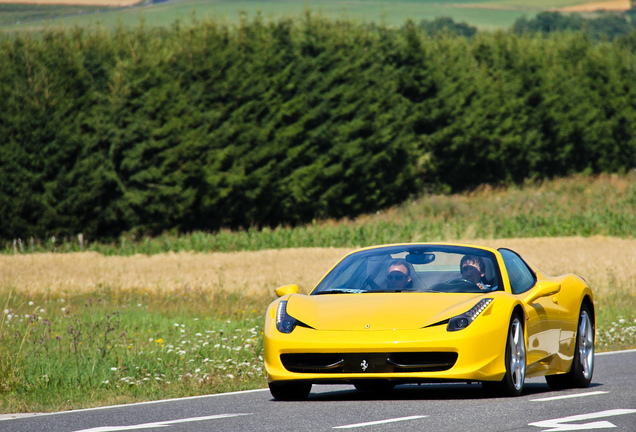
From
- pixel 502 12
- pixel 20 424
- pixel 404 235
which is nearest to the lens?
pixel 20 424

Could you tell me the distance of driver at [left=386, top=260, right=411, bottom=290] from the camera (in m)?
9.28

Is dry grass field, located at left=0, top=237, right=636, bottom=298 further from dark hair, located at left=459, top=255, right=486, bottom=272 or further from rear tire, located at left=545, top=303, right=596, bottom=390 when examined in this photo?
dark hair, located at left=459, top=255, right=486, bottom=272

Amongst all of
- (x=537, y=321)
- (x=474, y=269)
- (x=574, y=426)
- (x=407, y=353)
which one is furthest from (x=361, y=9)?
(x=574, y=426)

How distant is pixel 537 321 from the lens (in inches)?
366

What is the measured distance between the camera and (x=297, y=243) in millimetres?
40062

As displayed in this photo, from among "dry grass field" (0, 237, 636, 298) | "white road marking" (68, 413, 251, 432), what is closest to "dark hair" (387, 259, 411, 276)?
"white road marking" (68, 413, 251, 432)

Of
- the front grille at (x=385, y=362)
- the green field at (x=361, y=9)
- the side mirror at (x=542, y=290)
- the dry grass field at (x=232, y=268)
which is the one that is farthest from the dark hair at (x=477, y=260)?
the green field at (x=361, y=9)

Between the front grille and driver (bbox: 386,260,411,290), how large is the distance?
3.44 ft

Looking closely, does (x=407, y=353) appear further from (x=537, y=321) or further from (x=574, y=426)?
(x=537, y=321)

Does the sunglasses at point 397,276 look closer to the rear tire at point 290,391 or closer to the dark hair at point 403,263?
the dark hair at point 403,263

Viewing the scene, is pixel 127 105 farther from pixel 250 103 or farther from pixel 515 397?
pixel 515 397

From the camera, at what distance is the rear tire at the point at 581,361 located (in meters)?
10.2

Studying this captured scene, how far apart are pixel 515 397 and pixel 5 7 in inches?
3651

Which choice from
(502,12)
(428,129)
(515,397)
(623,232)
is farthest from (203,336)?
(502,12)
